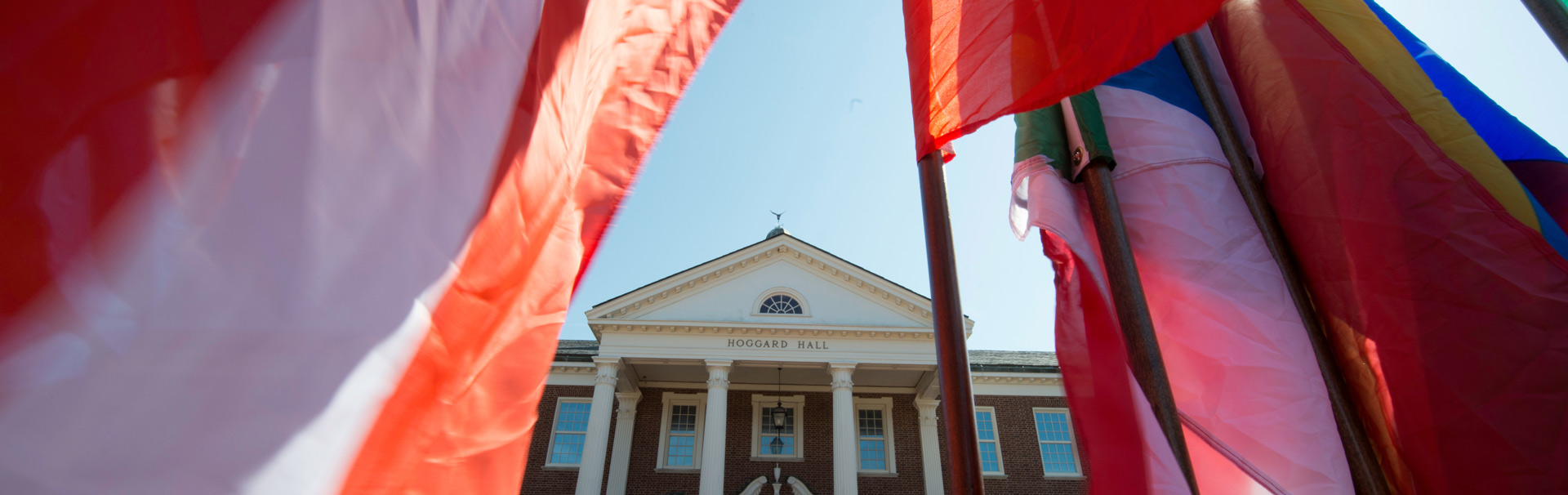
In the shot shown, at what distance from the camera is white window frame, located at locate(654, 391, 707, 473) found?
2148 centimetres

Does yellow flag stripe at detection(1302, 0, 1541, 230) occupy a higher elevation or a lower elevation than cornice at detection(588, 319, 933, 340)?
lower

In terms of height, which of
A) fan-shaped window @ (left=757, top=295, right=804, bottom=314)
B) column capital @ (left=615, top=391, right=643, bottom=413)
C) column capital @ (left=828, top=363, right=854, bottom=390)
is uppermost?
fan-shaped window @ (left=757, top=295, right=804, bottom=314)

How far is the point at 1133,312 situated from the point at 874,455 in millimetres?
20786

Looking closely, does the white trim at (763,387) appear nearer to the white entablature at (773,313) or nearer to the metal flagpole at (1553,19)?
the white entablature at (773,313)

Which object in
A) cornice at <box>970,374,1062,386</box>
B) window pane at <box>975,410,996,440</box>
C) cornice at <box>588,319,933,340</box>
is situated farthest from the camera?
cornice at <box>970,374,1062,386</box>

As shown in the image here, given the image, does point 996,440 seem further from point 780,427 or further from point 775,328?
point 775,328

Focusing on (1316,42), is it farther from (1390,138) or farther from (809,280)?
(809,280)

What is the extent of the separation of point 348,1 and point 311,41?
11cm

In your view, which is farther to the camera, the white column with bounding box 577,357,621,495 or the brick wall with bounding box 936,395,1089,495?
the brick wall with bounding box 936,395,1089,495

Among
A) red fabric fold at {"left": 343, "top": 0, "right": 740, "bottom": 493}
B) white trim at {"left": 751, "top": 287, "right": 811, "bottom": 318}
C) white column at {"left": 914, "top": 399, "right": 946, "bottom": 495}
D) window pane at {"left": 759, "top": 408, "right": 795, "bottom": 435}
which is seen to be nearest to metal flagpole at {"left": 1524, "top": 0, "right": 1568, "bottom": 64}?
red fabric fold at {"left": 343, "top": 0, "right": 740, "bottom": 493}

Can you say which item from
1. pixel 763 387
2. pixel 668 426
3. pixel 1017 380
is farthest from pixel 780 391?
pixel 1017 380

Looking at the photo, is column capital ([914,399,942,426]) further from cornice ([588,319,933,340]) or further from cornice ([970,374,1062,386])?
cornice ([588,319,933,340])

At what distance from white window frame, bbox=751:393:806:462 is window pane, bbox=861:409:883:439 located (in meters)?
1.87

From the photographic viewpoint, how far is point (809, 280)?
76.1 ft
